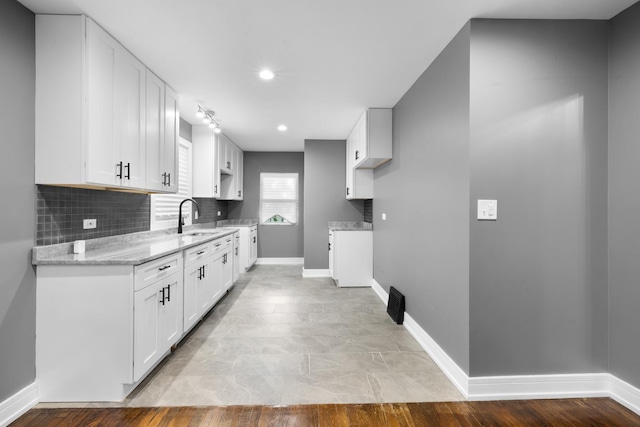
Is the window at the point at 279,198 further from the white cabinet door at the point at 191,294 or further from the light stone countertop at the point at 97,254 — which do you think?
the light stone countertop at the point at 97,254

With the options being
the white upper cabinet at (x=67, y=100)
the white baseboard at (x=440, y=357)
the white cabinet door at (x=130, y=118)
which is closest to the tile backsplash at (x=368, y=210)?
the white baseboard at (x=440, y=357)

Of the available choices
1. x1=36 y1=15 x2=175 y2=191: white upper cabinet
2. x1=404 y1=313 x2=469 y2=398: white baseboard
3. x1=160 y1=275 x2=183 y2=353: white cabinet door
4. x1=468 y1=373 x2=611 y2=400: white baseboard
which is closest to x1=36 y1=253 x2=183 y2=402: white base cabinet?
x1=160 y1=275 x2=183 y2=353: white cabinet door

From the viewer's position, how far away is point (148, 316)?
208cm

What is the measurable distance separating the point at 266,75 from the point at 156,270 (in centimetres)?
203

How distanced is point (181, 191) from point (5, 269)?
2564mm

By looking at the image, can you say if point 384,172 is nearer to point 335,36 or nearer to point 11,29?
point 335,36

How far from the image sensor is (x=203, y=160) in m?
4.49

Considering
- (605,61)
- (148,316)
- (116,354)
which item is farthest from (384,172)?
(116,354)

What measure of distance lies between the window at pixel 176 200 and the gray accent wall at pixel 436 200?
8.97ft

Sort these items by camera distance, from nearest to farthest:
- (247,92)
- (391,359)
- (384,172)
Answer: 1. (391,359)
2. (247,92)
3. (384,172)

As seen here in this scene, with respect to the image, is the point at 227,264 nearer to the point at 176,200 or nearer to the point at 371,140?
the point at 176,200

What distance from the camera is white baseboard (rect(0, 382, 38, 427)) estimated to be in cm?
169

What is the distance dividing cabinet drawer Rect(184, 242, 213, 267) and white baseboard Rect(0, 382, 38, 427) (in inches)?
48.9

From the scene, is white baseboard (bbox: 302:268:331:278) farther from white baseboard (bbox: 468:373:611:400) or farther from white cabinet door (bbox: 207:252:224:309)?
white baseboard (bbox: 468:373:611:400)
